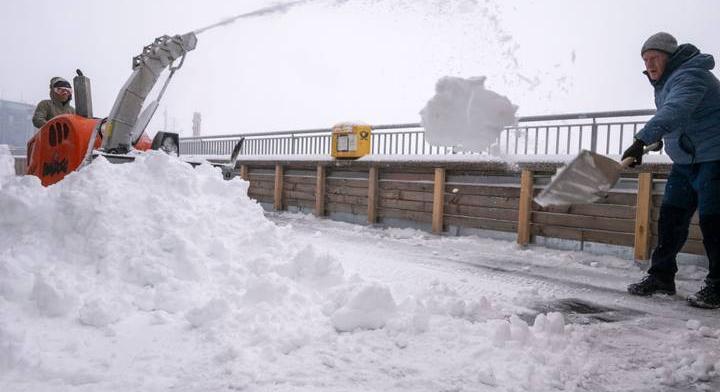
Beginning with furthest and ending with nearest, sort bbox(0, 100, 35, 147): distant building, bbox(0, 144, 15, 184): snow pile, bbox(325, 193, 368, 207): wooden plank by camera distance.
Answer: bbox(0, 100, 35, 147): distant building
bbox(325, 193, 368, 207): wooden plank
bbox(0, 144, 15, 184): snow pile

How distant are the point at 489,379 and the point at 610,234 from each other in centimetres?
474

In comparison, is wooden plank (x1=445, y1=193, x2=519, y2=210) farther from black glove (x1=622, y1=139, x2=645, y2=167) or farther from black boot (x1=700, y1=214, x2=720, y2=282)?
black glove (x1=622, y1=139, x2=645, y2=167)

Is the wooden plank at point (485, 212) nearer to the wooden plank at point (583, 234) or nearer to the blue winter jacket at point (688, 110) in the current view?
the wooden plank at point (583, 234)

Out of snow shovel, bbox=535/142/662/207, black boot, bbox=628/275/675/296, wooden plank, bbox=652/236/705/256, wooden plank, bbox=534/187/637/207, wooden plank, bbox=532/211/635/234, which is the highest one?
snow shovel, bbox=535/142/662/207

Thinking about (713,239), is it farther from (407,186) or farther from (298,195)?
(298,195)

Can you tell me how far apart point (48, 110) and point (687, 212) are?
23.6 feet

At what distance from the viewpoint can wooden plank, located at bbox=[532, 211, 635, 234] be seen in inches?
235

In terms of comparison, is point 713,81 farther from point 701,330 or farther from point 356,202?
point 356,202

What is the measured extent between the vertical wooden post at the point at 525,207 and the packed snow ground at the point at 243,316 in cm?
252

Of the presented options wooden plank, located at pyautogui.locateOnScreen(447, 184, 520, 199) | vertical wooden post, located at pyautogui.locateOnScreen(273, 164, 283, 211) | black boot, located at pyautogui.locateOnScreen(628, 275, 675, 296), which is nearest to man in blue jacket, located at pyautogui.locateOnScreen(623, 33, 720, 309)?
black boot, located at pyautogui.locateOnScreen(628, 275, 675, 296)

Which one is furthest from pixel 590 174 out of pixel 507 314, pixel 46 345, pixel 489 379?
pixel 46 345

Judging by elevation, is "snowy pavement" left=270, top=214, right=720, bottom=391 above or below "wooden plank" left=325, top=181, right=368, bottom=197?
below

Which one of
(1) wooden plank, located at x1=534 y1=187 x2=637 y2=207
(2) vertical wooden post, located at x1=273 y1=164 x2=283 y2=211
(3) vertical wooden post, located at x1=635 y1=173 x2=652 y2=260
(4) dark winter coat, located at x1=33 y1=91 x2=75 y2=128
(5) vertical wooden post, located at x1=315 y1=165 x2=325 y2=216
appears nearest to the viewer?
A: (3) vertical wooden post, located at x1=635 y1=173 x2=652 y2=260

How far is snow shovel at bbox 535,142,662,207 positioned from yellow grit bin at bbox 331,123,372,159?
6.93m
